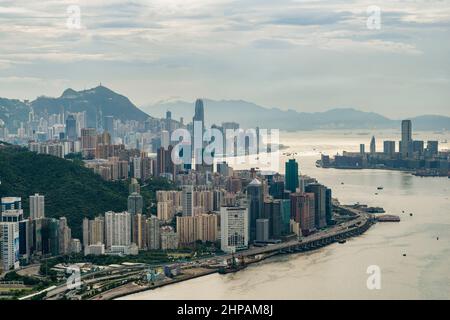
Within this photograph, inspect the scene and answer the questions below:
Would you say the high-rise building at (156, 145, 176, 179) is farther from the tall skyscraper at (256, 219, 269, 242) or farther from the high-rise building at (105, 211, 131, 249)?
the high-rise building at (105, 211, 131, 249)

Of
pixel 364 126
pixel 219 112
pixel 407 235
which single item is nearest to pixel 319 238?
pixel 407 235

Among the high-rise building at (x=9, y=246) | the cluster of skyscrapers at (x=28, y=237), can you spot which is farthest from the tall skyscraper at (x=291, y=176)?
the high-rise building at (x=9, y=246)

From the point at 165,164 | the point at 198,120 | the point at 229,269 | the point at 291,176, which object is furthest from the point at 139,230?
the point at 198,120

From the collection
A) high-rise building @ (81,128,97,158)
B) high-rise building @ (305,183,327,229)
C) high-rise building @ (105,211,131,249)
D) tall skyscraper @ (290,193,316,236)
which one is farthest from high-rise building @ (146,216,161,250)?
high-rise building @ (81,128,97,158)

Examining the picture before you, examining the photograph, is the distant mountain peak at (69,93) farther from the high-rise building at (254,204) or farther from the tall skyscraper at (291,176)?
the high-rise building at (254,204)

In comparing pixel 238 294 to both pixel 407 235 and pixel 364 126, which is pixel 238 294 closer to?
pixel 407 235

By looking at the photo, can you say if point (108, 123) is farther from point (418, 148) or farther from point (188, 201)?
point (188, 201)
